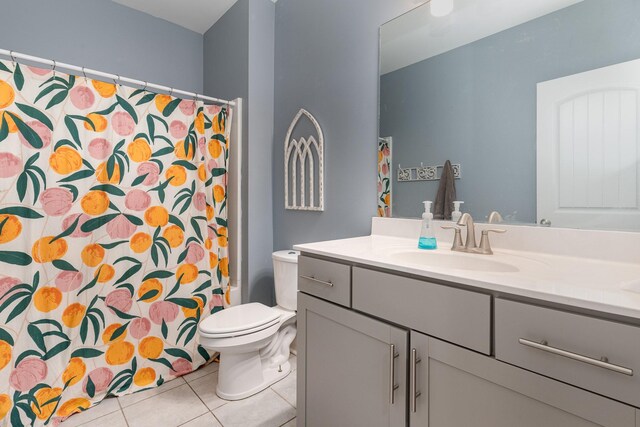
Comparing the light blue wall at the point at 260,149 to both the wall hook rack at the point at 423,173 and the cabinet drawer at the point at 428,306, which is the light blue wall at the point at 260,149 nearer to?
the wall hook rack at the point at 423,173

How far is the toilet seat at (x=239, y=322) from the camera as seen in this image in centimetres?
158

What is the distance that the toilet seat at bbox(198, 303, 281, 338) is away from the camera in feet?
5.17

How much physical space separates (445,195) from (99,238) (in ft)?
5.98

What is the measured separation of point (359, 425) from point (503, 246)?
86cm

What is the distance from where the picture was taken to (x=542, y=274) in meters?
0.85

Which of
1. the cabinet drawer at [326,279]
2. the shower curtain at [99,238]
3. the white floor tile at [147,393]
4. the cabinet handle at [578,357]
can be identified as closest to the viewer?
the cabinet handle at [578,357]

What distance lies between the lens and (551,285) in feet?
2.34

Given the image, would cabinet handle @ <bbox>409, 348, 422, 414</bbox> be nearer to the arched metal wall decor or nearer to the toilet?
the toilet

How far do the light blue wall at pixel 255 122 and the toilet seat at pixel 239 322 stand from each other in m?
0.39

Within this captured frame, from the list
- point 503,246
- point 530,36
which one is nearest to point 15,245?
point 503,246

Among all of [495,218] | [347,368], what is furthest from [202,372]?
[495,218]

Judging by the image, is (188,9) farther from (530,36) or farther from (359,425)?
(359,425)

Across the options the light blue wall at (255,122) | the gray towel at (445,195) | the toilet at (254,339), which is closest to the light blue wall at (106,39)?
the light blue wall at (255,122)

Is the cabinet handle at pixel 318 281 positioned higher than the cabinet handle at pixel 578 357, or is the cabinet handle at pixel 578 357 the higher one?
the cabinet handle at pixel 318 281
